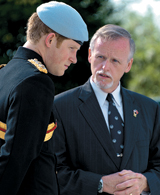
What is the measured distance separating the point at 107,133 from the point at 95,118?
0.17m

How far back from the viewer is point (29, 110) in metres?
1.76

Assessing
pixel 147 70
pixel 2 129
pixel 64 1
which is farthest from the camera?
pixel 147 70

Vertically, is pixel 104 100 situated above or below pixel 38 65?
below

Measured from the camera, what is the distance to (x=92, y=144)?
2.87 meters

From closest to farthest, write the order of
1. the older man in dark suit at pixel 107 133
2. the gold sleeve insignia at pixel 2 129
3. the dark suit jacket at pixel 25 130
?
A: the dark suit jacket at pixel 25 130 < the gold sleeve insignia at pixel 2 129 < the older man in dark suit at pixel 107 133

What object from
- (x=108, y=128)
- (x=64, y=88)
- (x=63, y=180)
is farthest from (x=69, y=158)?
(x=64, y=88)

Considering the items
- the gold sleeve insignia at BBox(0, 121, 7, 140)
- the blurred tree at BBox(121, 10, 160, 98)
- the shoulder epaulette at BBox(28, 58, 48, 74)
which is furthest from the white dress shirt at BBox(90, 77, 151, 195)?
the blurred tree at BBox(121, 10, 160, 98)

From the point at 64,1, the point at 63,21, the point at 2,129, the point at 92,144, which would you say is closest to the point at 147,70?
the point at 64,1

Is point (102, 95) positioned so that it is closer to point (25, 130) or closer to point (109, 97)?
point (109, 97)

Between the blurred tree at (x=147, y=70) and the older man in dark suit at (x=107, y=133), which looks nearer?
the older man in dark suit at (x=107, y=133)

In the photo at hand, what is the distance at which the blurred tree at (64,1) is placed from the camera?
5.52m

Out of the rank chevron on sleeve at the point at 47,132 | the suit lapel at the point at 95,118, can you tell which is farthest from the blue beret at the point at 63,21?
the suit lapel at the point at 95,118

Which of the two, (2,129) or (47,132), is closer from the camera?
(2,129)

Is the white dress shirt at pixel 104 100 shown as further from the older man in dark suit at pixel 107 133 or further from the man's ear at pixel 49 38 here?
the man's ear at pixel 49 38
